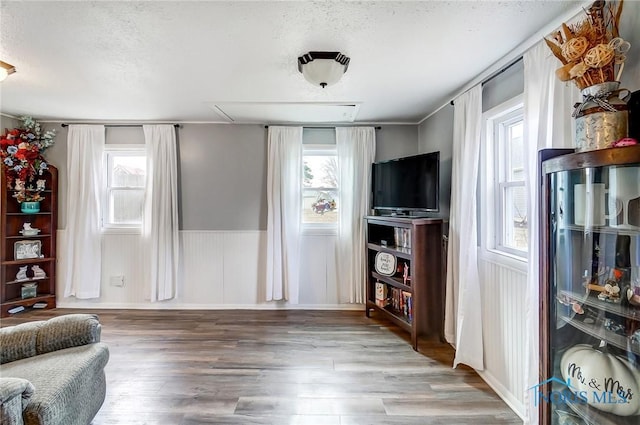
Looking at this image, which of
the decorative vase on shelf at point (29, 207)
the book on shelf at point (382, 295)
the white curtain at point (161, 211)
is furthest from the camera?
the white curtain at point (161, 211)

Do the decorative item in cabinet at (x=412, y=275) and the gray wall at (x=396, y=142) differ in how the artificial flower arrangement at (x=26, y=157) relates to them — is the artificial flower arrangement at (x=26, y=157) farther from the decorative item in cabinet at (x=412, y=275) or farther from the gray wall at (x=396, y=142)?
the gray wall at (x=396, y=142)

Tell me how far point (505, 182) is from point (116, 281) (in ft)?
14.5

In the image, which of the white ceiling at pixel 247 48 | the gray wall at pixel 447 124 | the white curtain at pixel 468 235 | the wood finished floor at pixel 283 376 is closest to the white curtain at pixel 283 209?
the wood finished floor at pixel 283 376

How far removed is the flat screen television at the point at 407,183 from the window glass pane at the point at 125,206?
3049mm

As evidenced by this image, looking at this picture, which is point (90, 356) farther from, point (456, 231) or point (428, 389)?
point (456, 231)

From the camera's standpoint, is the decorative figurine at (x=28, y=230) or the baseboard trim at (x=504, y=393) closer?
the baseboard trim at (x=504, y=393)

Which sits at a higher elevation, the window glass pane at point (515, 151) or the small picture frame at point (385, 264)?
the window glass pane at point (515, 151)

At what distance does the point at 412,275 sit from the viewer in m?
2.72

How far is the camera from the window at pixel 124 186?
3.76 meters

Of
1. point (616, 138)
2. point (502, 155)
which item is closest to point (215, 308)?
point (502, 155)

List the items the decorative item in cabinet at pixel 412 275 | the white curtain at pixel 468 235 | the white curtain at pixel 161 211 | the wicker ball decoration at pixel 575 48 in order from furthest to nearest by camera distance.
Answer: the white curtain at pixel 161 211
the decorative item in cabinet at pixel 412 275
the white curtain at pixel 468 235
the wicker ball decoration at pixel 575 48

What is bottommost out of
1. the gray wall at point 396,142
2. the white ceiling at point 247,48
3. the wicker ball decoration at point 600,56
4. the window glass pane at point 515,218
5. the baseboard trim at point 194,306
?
the baseboard trim at point 194,306

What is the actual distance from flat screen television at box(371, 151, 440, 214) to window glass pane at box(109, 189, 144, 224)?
3049 mm

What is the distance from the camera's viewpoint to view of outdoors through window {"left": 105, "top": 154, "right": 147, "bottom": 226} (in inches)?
148
